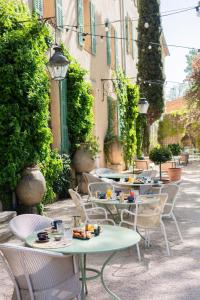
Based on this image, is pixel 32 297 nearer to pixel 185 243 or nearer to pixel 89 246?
pixel 89 246

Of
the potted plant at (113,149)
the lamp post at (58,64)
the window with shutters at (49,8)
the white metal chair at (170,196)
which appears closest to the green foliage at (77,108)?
the window with shutters at (49,8)

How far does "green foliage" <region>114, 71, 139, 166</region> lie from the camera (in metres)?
15.6

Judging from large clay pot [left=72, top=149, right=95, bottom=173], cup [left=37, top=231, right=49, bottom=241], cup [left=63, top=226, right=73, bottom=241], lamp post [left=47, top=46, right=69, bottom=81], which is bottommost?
cup [left=63, top=226, right=73, bottom=241]

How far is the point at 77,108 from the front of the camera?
34.4ft

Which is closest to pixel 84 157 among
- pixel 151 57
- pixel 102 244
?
pixel 102 244

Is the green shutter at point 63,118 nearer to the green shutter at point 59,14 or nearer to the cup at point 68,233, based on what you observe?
the green shutter at point 59,14

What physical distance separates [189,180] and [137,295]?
10366mm

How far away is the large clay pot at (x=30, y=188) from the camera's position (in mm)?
7246

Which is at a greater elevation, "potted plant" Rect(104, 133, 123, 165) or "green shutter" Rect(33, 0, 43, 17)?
"green shutter" Rect(33, 0, 43, 17)

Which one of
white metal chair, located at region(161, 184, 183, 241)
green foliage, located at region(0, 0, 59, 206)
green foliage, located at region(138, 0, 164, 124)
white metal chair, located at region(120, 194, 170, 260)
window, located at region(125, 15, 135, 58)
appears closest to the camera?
white metal chair, located at region(120, 194, 170, 260)

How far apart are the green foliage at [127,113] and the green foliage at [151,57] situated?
9.51 feet

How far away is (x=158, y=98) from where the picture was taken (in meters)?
20.2

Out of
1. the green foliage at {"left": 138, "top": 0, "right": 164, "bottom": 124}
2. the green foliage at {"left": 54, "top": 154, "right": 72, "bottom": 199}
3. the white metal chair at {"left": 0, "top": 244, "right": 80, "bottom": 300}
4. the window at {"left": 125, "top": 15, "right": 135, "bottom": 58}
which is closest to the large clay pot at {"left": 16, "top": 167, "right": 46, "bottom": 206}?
the green foliage at {"left": 54, "top": 154, "right": 72, "bottom": 199}

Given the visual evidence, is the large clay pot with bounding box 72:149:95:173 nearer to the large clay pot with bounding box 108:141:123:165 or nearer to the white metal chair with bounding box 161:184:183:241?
the large clay pot with bounding box 108:141:123:165
